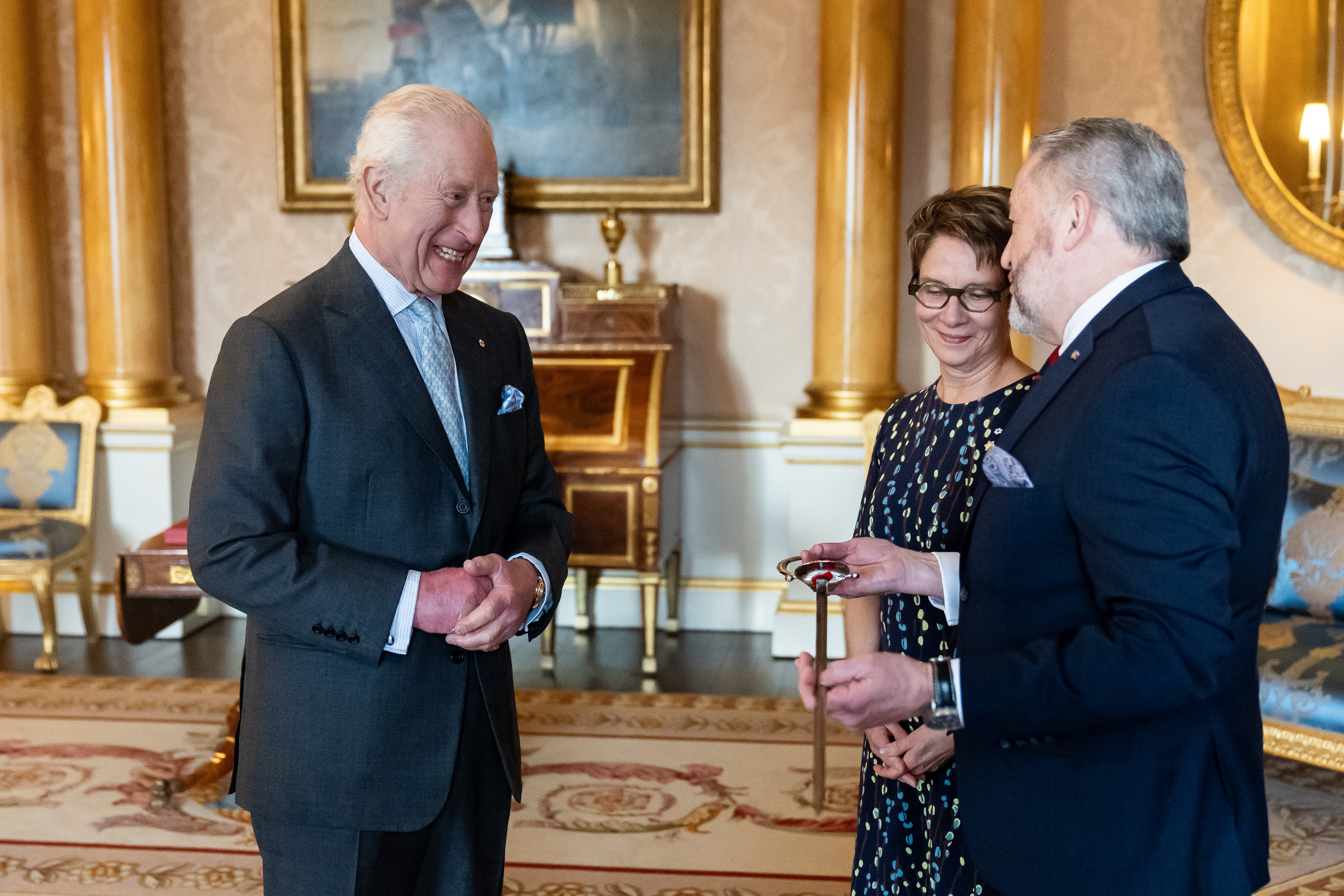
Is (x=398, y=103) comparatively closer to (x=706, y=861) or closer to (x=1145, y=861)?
(x=1145, y=861)

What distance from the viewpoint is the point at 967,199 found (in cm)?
188

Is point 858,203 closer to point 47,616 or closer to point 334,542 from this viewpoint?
point 334,542

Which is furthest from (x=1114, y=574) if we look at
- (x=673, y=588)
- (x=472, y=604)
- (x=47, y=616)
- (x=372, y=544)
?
(x=47, y=616)

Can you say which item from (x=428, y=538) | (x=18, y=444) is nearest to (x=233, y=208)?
(x=18, y=444)

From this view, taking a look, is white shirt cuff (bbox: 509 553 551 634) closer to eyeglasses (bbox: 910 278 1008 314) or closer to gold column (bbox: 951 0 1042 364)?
eyeglasses (bbox: 910 278 1008 314)

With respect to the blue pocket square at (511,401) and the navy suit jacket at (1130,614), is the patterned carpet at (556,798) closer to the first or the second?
the blue pocket square at (511,401)

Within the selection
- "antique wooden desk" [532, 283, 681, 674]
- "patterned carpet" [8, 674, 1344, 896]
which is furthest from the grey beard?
"antique wooden desk" [532, 283, 681, 674]

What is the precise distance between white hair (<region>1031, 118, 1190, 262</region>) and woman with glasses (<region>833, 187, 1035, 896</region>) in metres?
0.49

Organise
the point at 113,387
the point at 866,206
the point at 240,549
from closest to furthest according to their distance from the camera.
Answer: the point at 240,549, the point at 866,206, the point at 113,387

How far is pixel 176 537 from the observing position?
3.59m

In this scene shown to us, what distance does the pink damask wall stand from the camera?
506 centimetres

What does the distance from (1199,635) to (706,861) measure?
2.17 m

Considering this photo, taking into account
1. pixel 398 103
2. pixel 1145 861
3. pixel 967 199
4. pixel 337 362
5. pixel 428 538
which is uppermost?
pixel 398 103

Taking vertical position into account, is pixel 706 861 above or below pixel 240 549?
below
